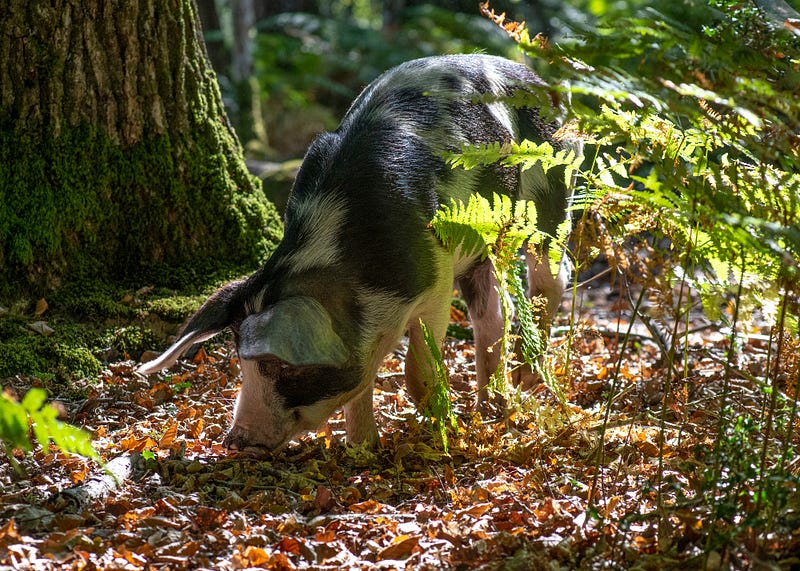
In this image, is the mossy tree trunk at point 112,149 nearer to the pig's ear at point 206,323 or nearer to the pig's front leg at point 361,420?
the pig's ear at point 206,323

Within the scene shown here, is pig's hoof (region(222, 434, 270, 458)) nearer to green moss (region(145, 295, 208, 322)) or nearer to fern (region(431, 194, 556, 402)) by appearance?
fern (region(431, 194, 556, 402))

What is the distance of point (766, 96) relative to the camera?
3.31 meters

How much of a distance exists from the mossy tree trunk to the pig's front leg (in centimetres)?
229

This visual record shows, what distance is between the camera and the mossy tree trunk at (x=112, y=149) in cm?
626

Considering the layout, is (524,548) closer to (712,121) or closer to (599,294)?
(712,121)

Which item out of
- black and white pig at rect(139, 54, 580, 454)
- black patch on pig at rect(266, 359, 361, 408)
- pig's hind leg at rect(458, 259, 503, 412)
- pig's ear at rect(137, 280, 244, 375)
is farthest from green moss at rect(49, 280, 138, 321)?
pig's hind leg at rect(458, 259, 503, 412)

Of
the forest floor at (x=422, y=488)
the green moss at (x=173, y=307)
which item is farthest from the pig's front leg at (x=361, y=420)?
the green moss at (x=173, y=307)

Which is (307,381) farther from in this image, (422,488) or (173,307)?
(173,307)

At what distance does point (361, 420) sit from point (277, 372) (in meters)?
0.73

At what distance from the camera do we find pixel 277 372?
4.83 meters

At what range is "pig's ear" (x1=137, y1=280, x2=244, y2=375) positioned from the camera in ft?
15.8

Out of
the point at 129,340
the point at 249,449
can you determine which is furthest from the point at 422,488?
the point at 129,340

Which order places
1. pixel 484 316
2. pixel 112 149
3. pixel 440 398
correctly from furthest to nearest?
pixel 112 149
pixel 484 316
pixel 440 398

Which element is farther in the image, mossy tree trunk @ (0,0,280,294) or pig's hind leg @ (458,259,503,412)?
mossy tree trunk @ (0,0,280,294)
